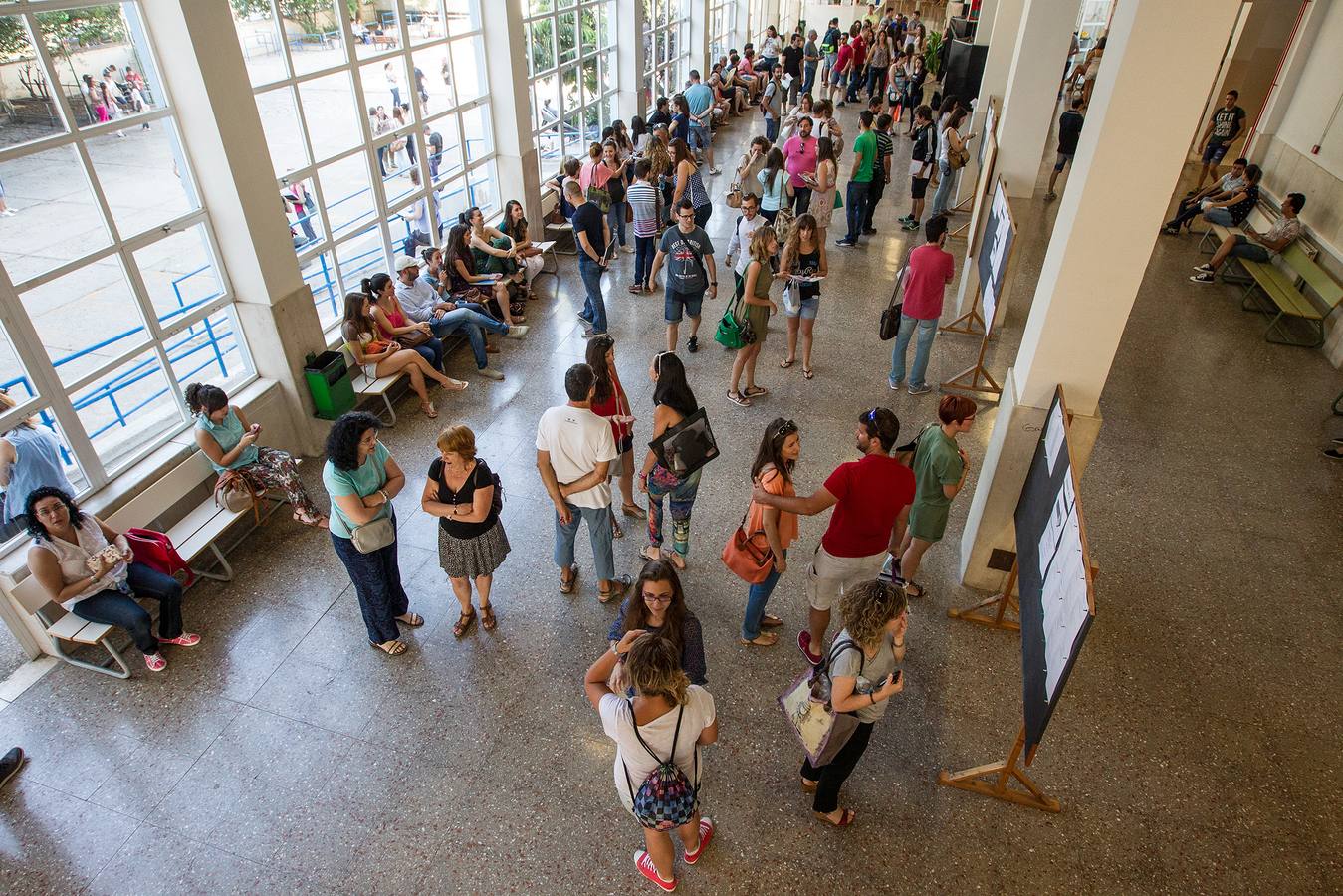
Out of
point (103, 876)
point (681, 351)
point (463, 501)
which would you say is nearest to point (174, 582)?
point (103, 876)

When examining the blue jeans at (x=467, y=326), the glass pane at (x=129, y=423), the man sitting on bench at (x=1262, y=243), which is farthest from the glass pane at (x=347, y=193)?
the man sitting on bench at (x=1262, y=243)

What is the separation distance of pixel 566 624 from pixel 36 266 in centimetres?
388

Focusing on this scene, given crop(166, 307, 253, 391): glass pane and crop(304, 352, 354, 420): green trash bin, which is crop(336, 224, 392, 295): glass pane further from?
crop(304, 352, 354, 420): green trash bin

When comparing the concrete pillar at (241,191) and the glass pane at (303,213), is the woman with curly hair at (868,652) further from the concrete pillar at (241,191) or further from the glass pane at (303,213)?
the glass pane at (303,213)

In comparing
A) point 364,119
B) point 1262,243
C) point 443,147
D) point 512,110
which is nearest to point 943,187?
point 1262,243

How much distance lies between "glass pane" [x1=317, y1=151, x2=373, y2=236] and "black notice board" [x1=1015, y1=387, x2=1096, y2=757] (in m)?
6.26

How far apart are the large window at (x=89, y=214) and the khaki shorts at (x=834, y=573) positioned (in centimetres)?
468

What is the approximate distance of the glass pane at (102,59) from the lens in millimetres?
4727

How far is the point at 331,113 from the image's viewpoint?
6984mm

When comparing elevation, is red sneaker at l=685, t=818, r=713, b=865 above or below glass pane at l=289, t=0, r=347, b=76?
below

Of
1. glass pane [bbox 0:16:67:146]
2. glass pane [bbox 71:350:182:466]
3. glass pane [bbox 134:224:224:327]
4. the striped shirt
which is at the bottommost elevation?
glass pane [bbox 71:350:182:466]

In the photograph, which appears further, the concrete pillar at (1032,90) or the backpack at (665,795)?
the concrete pillar at (1032,90)

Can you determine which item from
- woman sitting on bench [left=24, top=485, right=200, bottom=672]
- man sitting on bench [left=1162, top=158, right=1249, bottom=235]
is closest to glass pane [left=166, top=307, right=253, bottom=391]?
woman sitting on bench [left=24, top=485, right=200, bottom=672]

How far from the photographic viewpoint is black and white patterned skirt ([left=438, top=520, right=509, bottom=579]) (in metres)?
4.42
